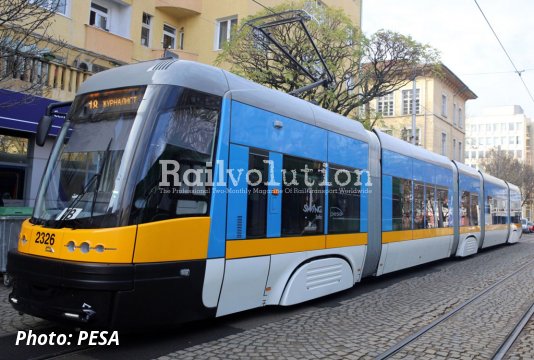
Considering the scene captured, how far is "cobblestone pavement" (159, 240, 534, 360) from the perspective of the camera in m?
5.22

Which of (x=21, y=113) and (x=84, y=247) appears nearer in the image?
(x=84, y=247)

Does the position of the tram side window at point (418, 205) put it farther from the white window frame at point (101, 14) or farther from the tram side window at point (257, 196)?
the white window frame at point (101, 14)

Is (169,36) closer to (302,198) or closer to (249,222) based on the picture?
(302,198)

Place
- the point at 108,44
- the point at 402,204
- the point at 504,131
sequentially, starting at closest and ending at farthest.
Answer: the point at 402,204 < the point at 108,44 < the point at 504,131

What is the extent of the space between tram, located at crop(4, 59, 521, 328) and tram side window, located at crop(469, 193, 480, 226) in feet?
31.1

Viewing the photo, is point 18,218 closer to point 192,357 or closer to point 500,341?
point 192,357

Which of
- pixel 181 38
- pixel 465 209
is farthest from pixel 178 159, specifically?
pixel 181 38

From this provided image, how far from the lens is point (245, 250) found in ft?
19.4

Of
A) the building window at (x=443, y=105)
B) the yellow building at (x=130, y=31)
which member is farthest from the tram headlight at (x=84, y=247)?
the building window at (x=443, y=105)

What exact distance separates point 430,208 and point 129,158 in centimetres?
923

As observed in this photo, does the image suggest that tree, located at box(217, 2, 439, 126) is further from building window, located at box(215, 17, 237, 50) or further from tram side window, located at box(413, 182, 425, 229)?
tram side window, located at box(413, 182, 425, 229)

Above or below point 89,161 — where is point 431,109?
above

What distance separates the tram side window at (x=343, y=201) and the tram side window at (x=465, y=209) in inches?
296

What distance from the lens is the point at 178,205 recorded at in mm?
5234
